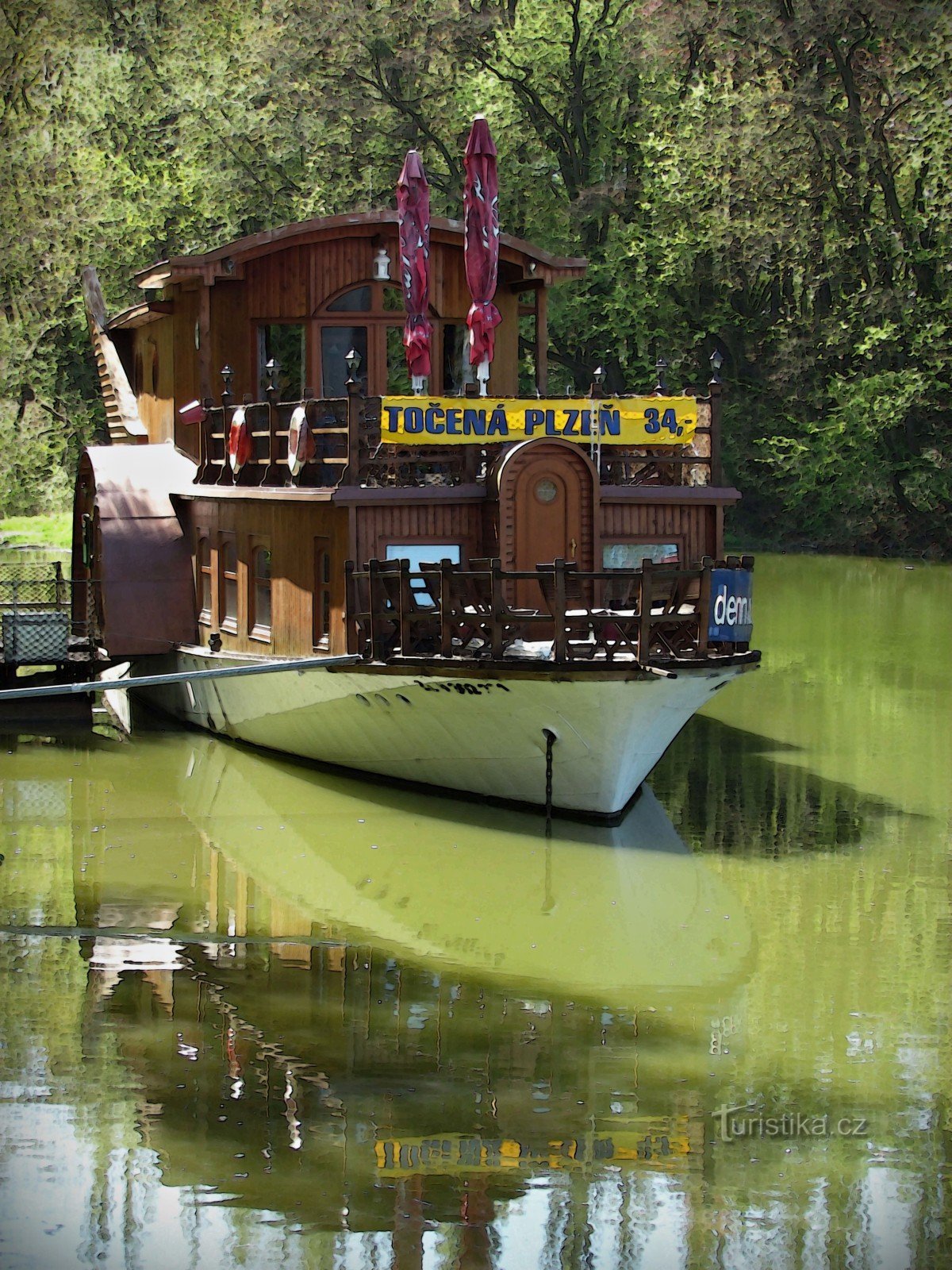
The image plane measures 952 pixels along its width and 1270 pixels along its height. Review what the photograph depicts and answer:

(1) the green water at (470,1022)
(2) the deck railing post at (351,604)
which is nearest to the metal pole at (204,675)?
(2) the deck railing post at (351,604)

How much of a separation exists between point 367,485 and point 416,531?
622mm

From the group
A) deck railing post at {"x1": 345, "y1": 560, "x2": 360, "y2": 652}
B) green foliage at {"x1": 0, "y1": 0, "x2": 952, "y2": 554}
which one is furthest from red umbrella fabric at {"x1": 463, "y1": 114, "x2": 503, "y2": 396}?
green foliage at {"x1": 0, "y1": 0, "x2": 952, "y2": 554}

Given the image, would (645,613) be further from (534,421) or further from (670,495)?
(670,495)

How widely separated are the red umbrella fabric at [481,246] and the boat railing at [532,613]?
2893 mm

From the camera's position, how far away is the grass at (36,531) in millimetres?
42188

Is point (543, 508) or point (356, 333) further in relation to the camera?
point (356, 333)

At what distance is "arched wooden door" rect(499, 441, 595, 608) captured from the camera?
654 inches

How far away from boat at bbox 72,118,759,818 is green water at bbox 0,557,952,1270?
98 centimetres

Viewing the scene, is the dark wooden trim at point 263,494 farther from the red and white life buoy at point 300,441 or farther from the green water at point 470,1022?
the green water at point 470,1022

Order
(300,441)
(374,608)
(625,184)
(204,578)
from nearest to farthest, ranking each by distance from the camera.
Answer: (374,608)
(300,441)
(204,578)
(625,184)

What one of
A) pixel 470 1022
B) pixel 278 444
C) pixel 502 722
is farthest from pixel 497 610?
pixel 470 1022

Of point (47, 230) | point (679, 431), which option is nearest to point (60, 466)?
point (47, 230)

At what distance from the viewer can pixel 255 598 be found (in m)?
18.8

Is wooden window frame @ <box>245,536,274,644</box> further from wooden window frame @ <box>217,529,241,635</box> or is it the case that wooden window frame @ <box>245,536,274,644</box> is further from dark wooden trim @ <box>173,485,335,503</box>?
dark wooden trim @ <box>173,485,335,503</box>
